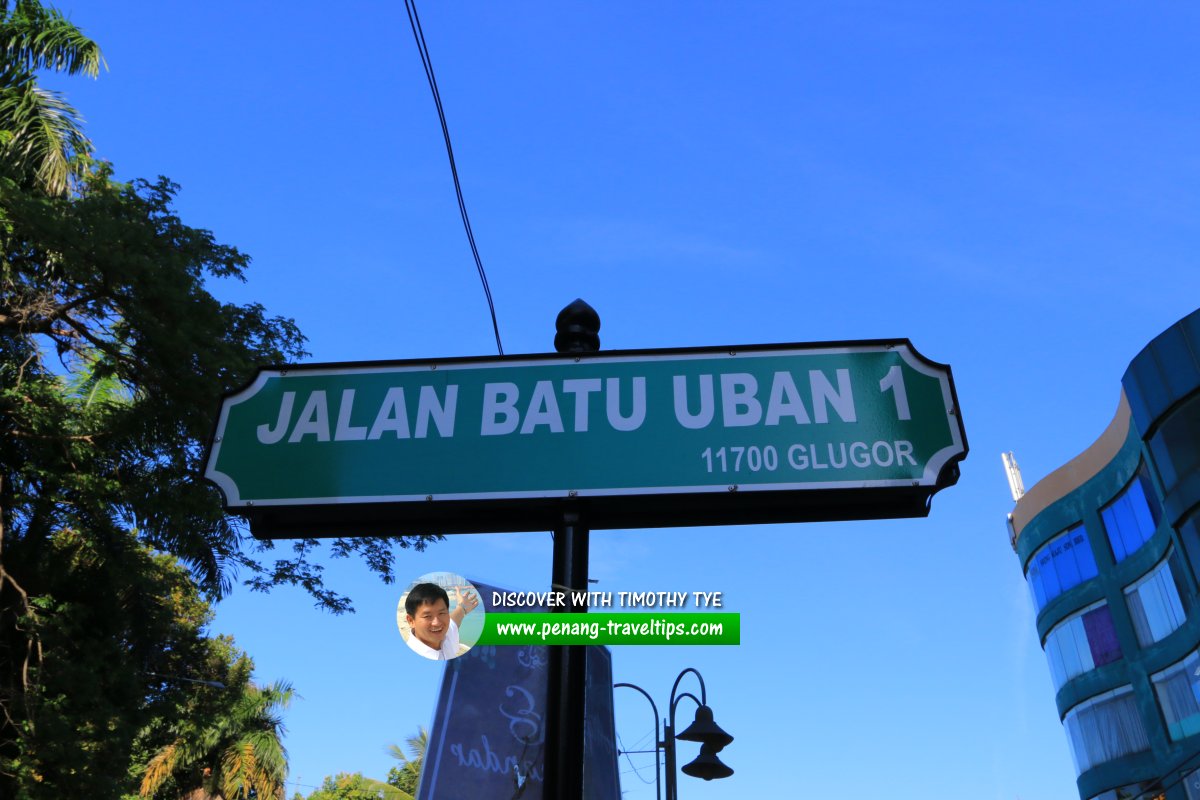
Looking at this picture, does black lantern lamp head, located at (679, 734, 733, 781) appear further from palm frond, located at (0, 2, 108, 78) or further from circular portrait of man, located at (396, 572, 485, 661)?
palm frond, located at (0, 2, 108, 78)

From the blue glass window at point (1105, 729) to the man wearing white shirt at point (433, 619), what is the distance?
112 feet

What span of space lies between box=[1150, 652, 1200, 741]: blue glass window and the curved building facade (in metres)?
0.04

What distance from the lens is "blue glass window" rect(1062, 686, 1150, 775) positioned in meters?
30.2

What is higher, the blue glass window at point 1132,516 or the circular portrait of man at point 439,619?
the blue glass window at point 1132,516

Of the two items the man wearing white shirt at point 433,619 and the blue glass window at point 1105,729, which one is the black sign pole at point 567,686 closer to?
the man wearing white shirt at point 433,619

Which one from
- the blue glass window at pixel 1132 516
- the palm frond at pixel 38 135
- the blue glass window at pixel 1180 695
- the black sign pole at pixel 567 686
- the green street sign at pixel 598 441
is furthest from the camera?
the blue glass window at pixel 1132 516

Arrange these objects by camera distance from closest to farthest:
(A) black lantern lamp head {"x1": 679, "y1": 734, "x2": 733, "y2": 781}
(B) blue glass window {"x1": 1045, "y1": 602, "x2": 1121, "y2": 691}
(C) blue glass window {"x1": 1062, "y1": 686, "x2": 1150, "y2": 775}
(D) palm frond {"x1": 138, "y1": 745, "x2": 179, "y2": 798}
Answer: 1. (A) black lantern lamp head {"x1": 679, "y1": 734, "x2": 733, "y2": 781}
2. (D) palm frond {"x1": 138, "y1": 745, "x2": 179, "y2": 798}
3. (C) blue glass window {"x1": 1062, "y1": 686, "x2": 1150, "y2": 775}
4. (B) blue glass window {"x1": 1045, "y1": 602, "x2": 1121, "y2": 691}

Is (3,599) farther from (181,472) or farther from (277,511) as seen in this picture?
(277,511)

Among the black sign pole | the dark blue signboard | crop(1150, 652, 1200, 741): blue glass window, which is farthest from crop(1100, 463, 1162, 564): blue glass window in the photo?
the black sign pole

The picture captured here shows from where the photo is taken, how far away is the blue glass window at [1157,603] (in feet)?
90.7

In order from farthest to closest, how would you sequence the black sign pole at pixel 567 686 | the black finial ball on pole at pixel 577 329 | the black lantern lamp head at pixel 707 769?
the black lantern lamp head at pixel 707 769 → the black finial ball on pole at pixel 577 329 → the black sign pole at pixel 567 686

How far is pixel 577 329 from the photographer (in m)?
2.42

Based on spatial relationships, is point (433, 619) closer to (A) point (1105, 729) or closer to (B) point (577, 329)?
(B) point (577, 329)

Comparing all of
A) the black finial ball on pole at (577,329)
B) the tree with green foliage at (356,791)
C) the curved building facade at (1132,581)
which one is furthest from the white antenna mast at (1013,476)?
the black finial ball on pole at (577,329)
